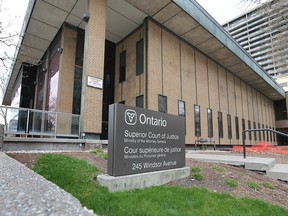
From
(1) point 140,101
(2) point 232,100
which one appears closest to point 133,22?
(1) point 140,101

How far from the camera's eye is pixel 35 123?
1056 centimetres

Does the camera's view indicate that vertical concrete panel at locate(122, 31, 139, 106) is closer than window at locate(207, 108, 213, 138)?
Yes

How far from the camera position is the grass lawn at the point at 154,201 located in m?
3.58

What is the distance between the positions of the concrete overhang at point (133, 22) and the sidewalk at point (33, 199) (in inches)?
519

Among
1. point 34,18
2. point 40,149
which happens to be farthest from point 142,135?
point 34,18

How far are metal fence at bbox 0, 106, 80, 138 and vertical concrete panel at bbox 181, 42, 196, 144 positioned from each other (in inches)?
411

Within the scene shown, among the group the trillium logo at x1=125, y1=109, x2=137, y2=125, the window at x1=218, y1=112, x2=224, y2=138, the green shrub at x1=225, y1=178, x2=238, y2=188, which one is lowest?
the green shrub at x1=225, y1=178, x2=238, y2=188

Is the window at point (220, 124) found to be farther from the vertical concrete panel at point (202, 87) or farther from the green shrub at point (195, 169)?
the green shrub at point (195, 169)

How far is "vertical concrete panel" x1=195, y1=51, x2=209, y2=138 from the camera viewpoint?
21.0 metres

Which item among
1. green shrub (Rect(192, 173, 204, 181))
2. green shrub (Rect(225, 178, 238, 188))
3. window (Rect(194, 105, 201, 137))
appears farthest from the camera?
window (Rect(194, 105, 201, 137))

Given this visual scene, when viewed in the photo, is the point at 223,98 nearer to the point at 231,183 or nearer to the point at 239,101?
the point at 239,101

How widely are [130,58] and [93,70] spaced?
634cm

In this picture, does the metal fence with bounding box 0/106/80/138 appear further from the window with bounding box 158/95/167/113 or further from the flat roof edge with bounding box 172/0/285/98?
the flat roof edge with bounding box 172/0/285/98

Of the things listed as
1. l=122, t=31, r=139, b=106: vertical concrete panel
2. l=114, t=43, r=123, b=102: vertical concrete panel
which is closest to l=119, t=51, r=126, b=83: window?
l=114, t=43, r=123, b=102: vertical concrete panel
